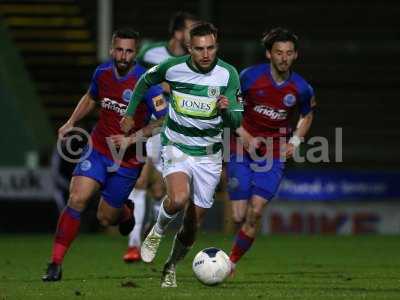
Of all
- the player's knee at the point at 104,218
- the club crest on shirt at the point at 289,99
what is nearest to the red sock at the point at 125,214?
the player's knee at the point at 104,218

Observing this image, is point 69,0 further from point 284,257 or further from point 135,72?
point 135,72

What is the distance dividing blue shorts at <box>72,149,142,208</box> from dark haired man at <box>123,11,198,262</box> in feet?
5.06

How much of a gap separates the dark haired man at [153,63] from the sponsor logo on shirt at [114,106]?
1.94 m

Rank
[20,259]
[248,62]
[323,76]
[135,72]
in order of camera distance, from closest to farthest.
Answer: [135,72] < [20,259] < [248,62] < [323,76]

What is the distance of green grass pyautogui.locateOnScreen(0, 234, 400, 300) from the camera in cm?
850

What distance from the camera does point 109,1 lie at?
779 inches

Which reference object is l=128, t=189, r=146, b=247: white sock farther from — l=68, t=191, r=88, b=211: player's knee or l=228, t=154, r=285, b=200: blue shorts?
l=68, t=191, r=88, b=211: player's knee

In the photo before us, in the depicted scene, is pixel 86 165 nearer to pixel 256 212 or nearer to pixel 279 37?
pixel 256 212

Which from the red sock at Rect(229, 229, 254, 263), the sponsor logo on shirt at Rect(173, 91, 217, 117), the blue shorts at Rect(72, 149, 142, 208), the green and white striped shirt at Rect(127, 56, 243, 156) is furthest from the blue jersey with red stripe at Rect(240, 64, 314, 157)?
the sponsor logo on shirt at Rect(173, 91, 217, 117)

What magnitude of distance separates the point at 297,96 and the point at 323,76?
34.2 ft

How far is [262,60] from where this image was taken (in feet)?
64.7

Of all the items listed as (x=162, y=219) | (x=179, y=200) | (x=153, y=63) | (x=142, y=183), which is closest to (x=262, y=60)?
(x=142, y=183)

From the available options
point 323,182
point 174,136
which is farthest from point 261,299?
point 323,182

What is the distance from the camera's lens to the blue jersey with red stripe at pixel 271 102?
413 inches
